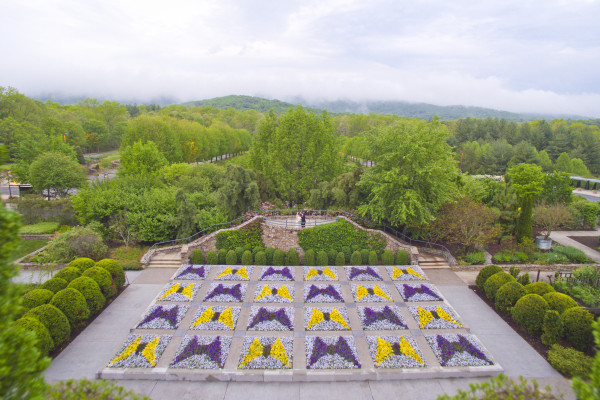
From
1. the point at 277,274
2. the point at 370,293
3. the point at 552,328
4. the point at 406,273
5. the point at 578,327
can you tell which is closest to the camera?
the point at 578,327

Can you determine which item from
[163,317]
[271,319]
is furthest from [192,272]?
[271,319]

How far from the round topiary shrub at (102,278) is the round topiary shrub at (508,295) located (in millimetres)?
17317

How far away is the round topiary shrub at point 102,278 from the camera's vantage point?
14.3 m

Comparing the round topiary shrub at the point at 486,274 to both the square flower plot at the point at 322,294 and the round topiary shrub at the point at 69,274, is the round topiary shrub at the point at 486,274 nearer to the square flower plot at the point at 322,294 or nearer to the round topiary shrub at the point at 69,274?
the square flower plot at the point at 322,294

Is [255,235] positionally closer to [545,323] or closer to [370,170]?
[370,170]

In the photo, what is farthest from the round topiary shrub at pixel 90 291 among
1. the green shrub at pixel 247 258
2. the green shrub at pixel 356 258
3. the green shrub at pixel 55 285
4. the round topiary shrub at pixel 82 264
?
the green shrub at pixel 356 258

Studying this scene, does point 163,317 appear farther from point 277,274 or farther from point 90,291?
point 277,274

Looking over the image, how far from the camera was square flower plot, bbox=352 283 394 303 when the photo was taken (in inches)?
570

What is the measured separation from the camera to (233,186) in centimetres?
2036

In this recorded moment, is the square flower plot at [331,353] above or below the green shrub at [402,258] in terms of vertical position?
below

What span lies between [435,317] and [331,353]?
495 centimetres

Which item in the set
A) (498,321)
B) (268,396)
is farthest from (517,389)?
(498,321)

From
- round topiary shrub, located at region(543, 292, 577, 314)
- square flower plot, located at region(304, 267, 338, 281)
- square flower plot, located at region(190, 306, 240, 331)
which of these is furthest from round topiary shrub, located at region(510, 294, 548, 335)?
square flower plot, located at region(190, 306, 240, 331)

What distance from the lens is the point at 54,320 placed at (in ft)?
37.6
